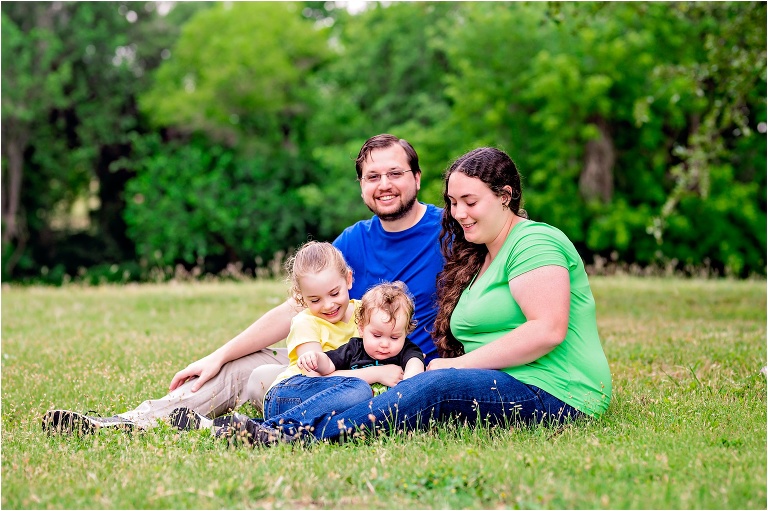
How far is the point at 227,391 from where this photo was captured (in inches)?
199

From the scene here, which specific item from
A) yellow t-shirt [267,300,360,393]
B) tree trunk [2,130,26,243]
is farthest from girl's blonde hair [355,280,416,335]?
tree trunk [2,130,26,243]

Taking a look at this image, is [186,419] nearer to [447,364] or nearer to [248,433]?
[248,433]

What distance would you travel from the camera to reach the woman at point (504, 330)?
13.7ft

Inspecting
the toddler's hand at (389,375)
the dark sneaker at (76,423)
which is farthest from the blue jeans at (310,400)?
the dark sneaker at (76,423)

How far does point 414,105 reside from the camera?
27.0m

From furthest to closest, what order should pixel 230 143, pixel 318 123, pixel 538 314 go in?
pixel 230 143, pixel 318 123, pixel 538 314

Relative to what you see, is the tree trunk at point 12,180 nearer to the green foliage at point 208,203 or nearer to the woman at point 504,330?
the green foliage at point 208,203

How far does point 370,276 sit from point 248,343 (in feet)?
2.82

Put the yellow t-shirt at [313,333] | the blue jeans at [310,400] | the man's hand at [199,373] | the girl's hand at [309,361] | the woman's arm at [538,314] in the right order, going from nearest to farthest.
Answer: the woman's arm at [538,314] < the blue jeans at [310,400] < the girl's hand at [309,361] < the yellow t-shirt at [313,333] < the man's hand at [199,373]

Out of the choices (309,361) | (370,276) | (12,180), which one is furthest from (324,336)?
(12,180)

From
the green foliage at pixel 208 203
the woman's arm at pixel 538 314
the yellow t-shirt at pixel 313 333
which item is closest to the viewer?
the woman's arm at pixel 538 314

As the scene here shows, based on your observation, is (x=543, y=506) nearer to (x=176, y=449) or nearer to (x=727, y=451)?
(x=727, y=451)

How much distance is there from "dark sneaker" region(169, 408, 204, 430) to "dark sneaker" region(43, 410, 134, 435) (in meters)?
0.25

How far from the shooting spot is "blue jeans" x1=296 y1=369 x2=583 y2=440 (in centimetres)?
418
